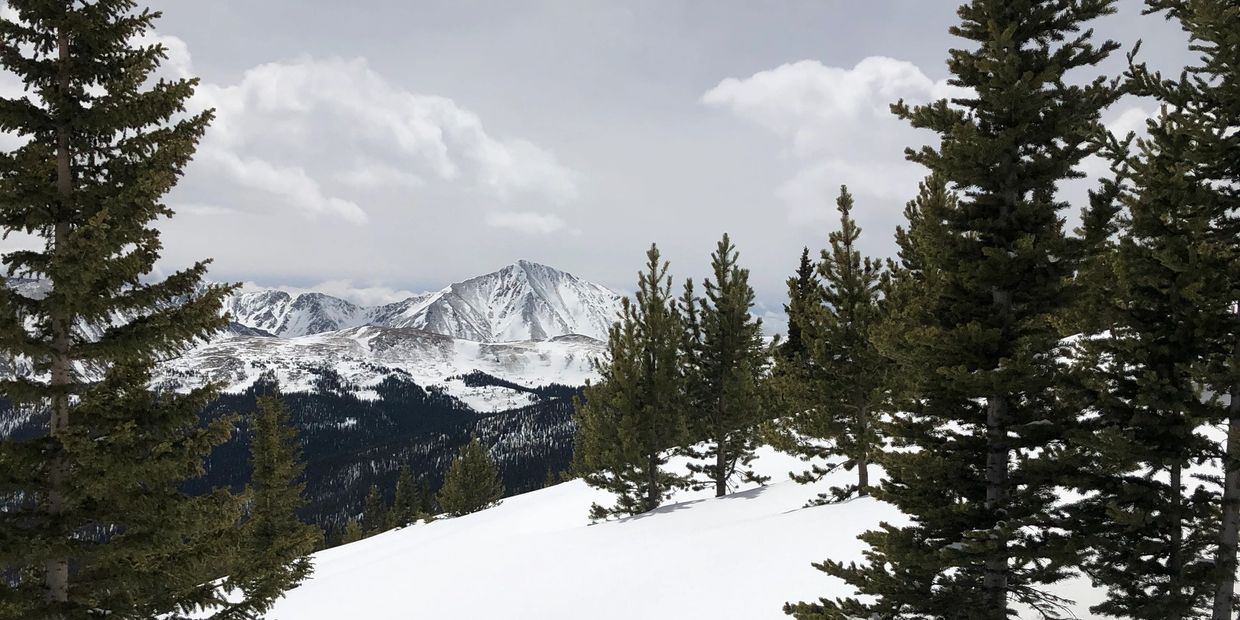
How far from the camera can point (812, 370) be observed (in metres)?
21.4

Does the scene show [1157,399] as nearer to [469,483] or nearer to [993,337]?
[993,337]

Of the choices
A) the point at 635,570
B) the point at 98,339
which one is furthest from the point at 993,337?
the point at 635,570

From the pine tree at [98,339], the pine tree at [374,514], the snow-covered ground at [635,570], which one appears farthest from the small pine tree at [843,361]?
the pine tree at [374,514]

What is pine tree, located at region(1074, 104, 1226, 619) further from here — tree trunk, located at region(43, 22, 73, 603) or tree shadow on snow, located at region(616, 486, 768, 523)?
tree shadow on snow, located at region(616, 486, 768, 523)

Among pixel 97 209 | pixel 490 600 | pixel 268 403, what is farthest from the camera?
pixel 268 403

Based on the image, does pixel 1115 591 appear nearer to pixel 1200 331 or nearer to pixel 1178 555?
pixel 1178 555

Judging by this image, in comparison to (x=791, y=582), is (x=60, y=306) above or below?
above

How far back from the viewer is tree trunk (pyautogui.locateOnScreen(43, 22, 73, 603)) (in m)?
7.51

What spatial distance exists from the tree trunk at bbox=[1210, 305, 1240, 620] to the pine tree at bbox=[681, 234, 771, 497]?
18767 millimetres

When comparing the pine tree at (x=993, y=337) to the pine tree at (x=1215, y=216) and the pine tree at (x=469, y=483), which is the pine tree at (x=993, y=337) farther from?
the pine tree at (x=469, y=483)

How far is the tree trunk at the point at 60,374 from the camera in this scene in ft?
24.6

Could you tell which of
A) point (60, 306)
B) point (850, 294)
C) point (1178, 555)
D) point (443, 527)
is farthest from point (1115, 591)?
point (443, 527)

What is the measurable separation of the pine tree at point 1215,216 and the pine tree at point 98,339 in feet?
40.1

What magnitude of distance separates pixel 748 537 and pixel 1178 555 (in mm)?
11259
